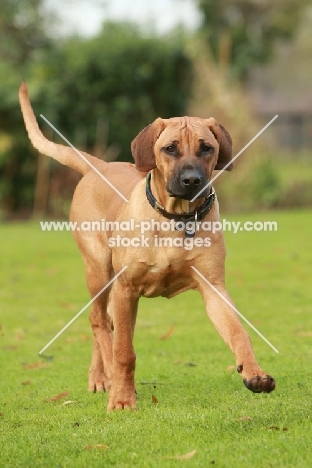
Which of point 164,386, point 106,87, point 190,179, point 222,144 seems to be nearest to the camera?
point 190,179

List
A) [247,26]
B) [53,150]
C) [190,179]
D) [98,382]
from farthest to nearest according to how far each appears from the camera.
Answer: [247,26]
[53,150]
[98,382]
[190,179]

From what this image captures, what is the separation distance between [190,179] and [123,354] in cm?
124

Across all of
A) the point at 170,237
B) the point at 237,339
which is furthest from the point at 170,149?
the point at 237,339

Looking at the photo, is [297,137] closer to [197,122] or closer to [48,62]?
[48,62]

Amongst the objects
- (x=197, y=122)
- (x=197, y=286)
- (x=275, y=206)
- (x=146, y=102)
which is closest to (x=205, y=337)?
(x=197, y=286)

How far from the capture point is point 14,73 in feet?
75.3

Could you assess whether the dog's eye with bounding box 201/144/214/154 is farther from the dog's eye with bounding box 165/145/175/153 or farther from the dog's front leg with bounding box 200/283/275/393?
the dog's front leg with bounding box 200/283/275/393

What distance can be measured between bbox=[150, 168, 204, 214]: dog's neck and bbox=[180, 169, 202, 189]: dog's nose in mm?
313

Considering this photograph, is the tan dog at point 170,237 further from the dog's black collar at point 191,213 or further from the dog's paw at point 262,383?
the dog's paw at point 262,383

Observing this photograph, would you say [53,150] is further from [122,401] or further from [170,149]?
[122,401]

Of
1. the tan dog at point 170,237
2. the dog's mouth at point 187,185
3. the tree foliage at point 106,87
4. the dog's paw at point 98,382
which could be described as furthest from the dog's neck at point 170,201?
the tree foliage at point 106,87

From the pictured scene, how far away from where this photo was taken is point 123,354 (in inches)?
209

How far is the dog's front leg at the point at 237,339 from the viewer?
176 inches

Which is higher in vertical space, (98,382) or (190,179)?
(190,179)
